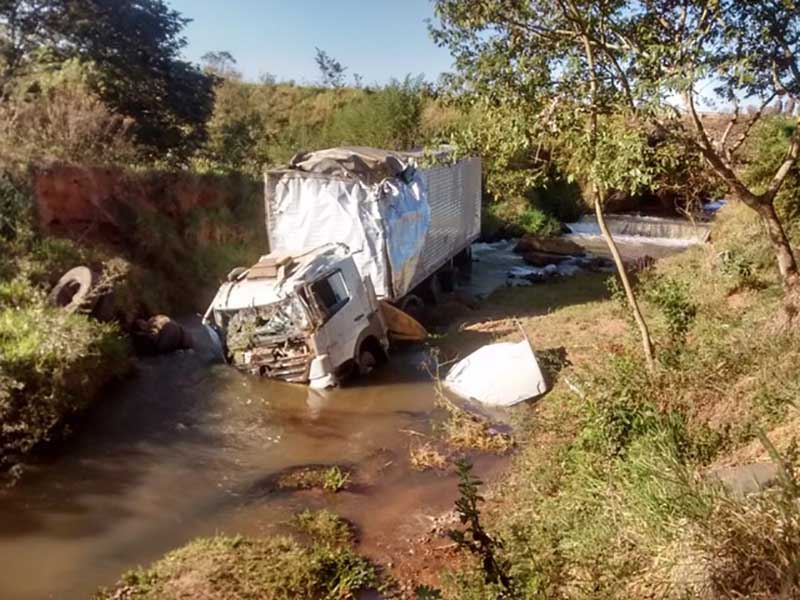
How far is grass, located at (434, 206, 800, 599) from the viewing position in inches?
136

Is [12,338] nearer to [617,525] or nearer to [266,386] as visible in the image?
[266,386]

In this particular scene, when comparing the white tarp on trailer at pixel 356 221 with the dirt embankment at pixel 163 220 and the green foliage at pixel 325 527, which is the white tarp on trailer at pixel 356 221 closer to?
the dirt embankment at pixel 163 220

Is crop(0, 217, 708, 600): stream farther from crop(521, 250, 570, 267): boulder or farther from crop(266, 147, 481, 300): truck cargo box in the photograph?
crop(521, 250, 570, 267): boulder

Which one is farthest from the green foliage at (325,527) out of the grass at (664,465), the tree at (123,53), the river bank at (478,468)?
the tree at (123,53)

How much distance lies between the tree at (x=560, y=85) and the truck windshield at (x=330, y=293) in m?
3.95

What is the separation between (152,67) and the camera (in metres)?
17.3

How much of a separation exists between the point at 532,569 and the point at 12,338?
746 cm

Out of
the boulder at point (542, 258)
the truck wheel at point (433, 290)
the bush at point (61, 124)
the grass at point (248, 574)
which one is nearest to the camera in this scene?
the grass at point (248, 574)

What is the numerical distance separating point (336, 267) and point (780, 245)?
627 centimetres

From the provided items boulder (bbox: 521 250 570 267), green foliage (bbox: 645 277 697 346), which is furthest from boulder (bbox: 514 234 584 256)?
green foliage (bbox: 645 277 697 346)

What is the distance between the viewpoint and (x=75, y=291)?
10.7m

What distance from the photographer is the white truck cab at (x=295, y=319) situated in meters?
9.55

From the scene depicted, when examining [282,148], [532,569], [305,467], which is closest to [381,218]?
[305,467]

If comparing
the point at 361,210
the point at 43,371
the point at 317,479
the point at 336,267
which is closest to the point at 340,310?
the point at 336,267
